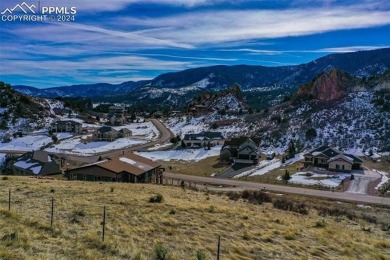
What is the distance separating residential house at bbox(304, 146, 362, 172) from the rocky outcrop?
4492 cm

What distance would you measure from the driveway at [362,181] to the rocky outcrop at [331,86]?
5068cm

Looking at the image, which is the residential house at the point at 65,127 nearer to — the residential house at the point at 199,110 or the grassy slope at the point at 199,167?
the residential house at the point at 199,110

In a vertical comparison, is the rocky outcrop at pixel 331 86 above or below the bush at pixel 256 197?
above

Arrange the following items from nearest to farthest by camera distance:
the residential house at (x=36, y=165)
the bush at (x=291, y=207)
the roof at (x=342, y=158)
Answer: the bush at (x=291, y=207), the residential house at (x=36, y=165), the roof at (x=342, y=158)

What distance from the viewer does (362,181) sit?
187 feet

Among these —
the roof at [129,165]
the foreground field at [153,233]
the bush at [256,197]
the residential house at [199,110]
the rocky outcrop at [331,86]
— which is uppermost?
the rocky outcrop at [331,86]

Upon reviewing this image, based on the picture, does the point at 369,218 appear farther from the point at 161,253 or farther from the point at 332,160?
the point at 332,160

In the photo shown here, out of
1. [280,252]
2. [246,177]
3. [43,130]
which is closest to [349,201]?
[246,177]

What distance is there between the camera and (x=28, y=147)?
3831 inches

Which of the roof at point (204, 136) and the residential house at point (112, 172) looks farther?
the roof at point (204, 136)

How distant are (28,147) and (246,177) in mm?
63640

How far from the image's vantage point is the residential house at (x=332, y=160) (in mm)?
64938

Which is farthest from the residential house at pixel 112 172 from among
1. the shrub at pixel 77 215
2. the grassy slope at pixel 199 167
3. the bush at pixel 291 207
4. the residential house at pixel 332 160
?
the residential house at pixel 332 160

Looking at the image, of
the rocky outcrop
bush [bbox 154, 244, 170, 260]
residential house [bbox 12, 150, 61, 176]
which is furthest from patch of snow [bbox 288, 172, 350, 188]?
the rocky outcrop
